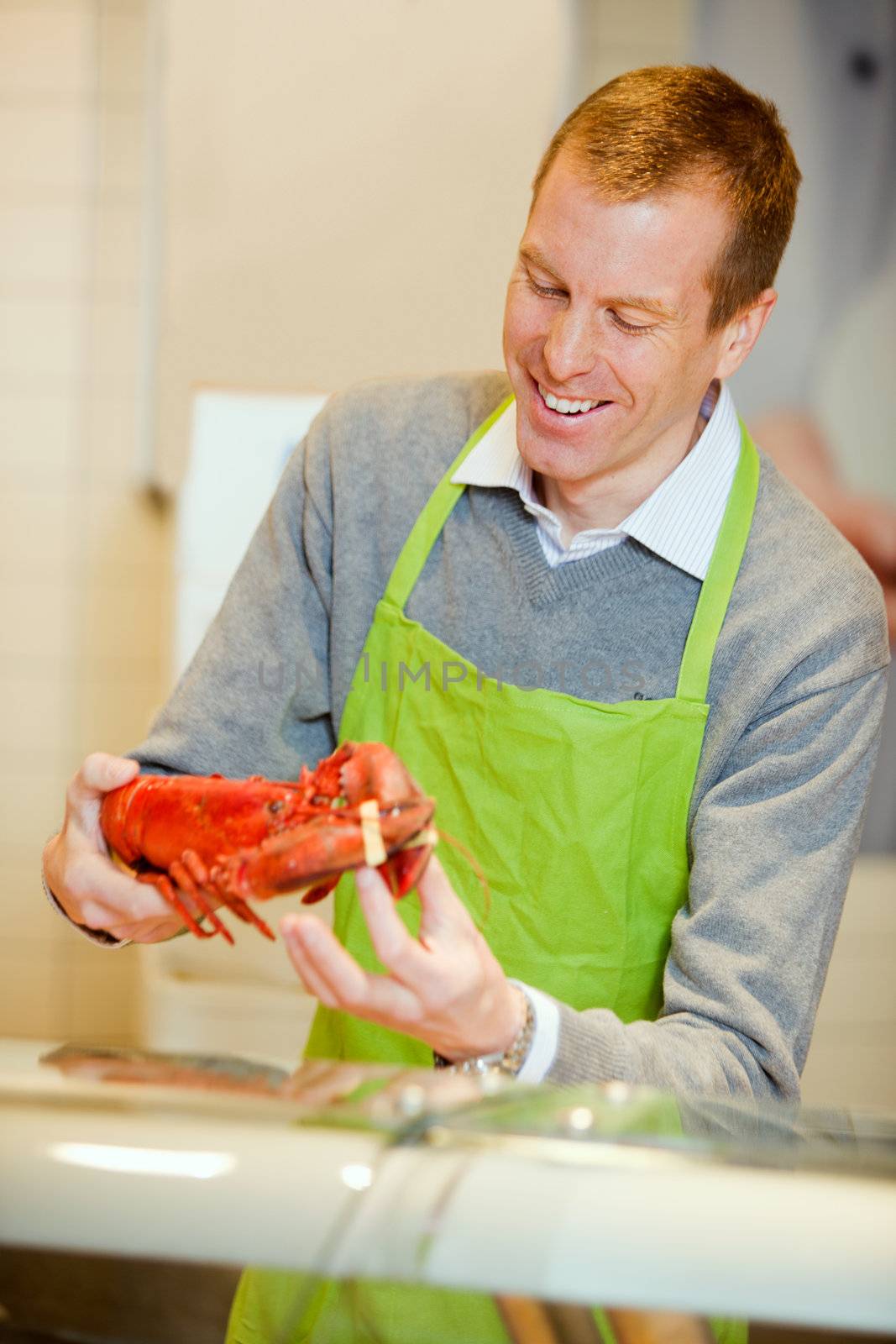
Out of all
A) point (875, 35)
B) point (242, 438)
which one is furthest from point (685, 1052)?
point (875, 35)

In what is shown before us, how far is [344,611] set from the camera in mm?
1573

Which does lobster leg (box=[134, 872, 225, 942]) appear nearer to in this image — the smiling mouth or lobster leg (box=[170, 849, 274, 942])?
lobster leg (box=[170, 849, 274, 942])

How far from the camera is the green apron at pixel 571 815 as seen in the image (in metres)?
1.42

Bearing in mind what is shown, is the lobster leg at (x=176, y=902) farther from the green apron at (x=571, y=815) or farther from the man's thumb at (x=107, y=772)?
the green apron at (x=571, y=815)

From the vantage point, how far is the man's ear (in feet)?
4.83

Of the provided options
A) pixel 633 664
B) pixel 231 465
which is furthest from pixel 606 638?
pixel 231 465

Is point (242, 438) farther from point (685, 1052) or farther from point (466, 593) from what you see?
point (685, 1052)

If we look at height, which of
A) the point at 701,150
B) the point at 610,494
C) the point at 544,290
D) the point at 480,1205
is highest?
the point at 701,150

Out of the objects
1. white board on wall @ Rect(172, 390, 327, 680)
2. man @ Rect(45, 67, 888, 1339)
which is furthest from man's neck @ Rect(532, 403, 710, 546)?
white board on wall @ Rect(172, 390, 327, 680)

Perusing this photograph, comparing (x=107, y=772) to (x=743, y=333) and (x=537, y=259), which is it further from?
(x=743, y=333)

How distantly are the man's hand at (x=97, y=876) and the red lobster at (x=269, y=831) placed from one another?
15 millimetres

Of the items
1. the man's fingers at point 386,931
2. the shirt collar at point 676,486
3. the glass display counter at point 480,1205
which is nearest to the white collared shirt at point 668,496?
the shirt collar at point 676,486

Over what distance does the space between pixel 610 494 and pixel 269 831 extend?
23.7 inches

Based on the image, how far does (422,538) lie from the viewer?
1557 millimetres
